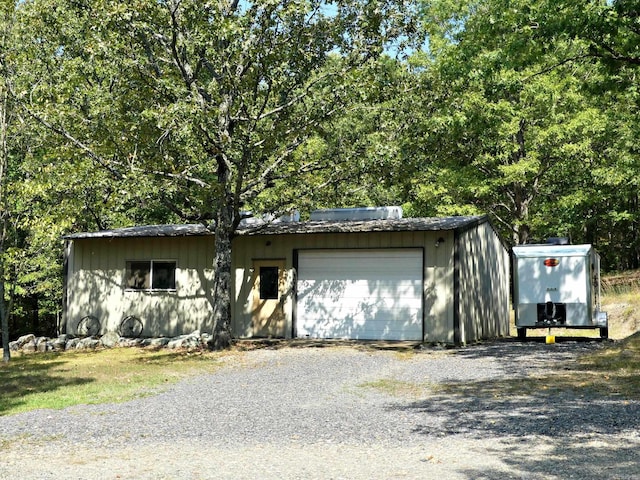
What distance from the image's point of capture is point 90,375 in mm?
12703

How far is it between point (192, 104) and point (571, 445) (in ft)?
32.7

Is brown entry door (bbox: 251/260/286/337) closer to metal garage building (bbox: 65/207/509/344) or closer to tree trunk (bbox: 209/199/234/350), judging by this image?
metal garage building (bbox: 65/207/509/344)

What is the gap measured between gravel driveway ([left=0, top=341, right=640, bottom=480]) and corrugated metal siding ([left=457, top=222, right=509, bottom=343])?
5828mm

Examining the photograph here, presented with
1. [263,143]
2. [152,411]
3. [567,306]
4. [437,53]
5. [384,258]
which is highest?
[437,53]

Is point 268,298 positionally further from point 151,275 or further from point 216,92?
point 216,92

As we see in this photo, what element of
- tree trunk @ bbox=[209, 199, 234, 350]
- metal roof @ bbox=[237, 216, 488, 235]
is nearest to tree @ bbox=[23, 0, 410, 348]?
tree trunk @ bbox=[209, 199, 234, 350]

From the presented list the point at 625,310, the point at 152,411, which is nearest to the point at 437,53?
the point at 625,310

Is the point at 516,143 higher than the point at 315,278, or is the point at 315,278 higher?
the point at 516,143

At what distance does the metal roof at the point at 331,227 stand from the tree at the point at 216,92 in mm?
1709

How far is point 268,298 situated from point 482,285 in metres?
6.06

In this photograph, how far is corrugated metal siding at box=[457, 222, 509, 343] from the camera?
17500 millimetres

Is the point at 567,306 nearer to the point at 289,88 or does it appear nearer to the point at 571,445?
the point at 289,88

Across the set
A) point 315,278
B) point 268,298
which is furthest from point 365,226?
point 268,298

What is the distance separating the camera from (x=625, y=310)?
24.9 metres
